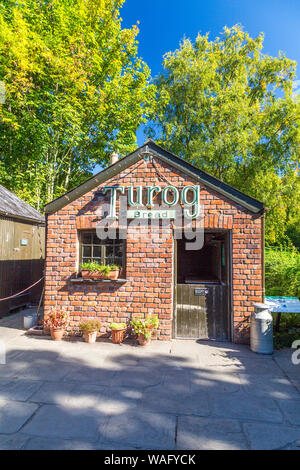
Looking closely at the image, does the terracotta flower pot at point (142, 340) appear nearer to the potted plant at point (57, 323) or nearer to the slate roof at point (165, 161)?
the potted plant at point (57, 323)

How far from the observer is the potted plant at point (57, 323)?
21.0ft

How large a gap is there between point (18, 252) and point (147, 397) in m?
7.63

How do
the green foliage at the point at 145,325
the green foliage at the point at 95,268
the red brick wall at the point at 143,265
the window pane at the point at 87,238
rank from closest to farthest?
the green foliage at the point at 145,325 < the red brick wall at the point at 143,265 < the green foliage at the point at 95,268 < the window pane at the point at 87,238

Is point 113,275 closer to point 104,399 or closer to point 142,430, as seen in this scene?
point 104,399

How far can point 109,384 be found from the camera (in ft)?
14.3

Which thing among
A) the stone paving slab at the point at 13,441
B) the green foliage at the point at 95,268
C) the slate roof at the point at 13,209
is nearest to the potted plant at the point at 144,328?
the green foliage at the point at 95,268

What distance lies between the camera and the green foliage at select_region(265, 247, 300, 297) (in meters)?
8.41

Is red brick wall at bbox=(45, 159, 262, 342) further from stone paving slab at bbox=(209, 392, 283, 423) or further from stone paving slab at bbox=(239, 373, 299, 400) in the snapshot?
stone paving slab at bbox=(209, 392, 283, 423)

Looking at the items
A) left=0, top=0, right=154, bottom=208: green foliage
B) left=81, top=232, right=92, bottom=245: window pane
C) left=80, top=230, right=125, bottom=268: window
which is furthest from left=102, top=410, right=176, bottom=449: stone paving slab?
left=0, top=0, right=154, bottom=208: green foliage

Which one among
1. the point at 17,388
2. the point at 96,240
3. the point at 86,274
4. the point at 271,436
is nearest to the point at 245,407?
the point at 271,436

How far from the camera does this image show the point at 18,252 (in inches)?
382

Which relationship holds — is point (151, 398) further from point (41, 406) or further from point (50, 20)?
point (50, 20)

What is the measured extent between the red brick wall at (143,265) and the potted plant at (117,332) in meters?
0.33
